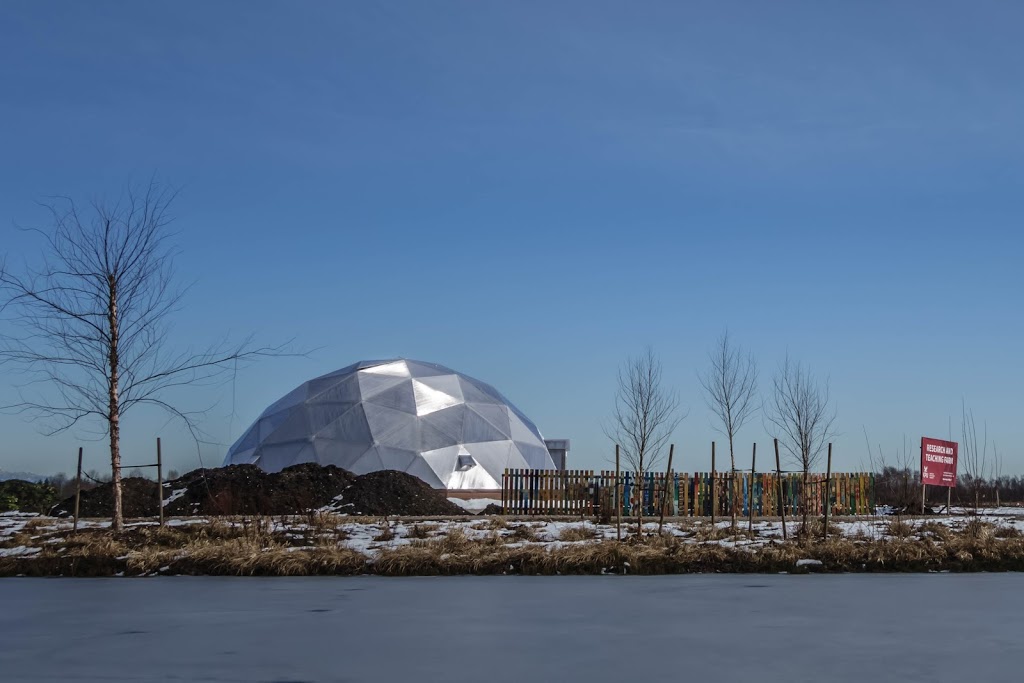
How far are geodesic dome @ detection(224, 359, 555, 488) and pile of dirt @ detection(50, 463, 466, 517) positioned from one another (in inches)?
252

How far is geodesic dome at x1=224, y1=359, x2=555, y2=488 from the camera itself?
40281mm

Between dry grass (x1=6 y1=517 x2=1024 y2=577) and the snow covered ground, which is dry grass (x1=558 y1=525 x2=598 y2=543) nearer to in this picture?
the snow covered ground

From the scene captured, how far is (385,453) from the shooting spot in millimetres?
40312

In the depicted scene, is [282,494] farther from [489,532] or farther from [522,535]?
[522,535]

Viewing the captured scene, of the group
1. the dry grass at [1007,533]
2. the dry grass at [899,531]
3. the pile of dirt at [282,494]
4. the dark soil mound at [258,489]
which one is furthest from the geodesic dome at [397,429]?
the dry grass at [1007,533]

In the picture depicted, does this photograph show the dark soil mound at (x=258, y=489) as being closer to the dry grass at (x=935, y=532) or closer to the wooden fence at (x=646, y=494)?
the wooden fence at (x=646, y=494)

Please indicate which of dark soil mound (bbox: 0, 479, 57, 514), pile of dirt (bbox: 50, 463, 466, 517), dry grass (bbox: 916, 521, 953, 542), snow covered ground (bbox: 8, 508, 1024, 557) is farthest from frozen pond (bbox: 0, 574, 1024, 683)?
dark soil mound (bbox: 0, 479, 57, 514)

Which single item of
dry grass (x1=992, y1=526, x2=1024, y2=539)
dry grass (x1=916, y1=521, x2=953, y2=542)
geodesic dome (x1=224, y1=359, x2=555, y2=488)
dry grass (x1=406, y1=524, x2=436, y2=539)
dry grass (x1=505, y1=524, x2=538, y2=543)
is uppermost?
geodesic dome (x1=224, y1=359, x2=555, y2=488)

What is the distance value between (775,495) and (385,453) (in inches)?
633

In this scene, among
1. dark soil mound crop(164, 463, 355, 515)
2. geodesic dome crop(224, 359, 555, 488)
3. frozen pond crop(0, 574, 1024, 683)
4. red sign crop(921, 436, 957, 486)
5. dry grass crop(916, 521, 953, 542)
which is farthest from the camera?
geodesic dome crop(224, 359, 555, 488)

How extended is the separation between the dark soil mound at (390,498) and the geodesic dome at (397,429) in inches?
283

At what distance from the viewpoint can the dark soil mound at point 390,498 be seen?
96.1ft

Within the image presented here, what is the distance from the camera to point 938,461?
106 feet

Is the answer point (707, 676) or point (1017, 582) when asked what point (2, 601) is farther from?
point (1017, 582)
